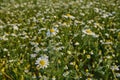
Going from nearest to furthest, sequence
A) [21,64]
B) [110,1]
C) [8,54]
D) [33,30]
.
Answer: [21,64] → [8,54] → [33,30] → [110,1]

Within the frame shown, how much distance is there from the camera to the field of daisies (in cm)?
421

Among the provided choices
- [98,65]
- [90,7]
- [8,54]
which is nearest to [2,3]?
[90,7]

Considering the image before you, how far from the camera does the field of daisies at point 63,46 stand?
4207mm

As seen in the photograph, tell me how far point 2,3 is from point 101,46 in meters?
5.66

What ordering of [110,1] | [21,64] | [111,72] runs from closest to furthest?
[111,72] < [21,64] < [110,1]

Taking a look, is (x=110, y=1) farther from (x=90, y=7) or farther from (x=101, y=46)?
(x=101, y=46)

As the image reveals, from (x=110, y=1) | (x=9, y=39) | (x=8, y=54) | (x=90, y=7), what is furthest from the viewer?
(x=110, y=1)

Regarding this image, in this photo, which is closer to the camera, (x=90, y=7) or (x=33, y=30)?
(x=33, y=30)

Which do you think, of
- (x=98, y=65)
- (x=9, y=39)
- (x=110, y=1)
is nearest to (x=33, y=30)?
(x=9, y=39)

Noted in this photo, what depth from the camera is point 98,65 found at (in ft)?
14.4

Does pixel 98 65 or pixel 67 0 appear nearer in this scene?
pixel 98 65

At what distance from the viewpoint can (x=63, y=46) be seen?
5.04 meters

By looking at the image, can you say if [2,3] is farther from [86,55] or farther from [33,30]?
[86,55]

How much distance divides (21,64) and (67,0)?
16.9ft
